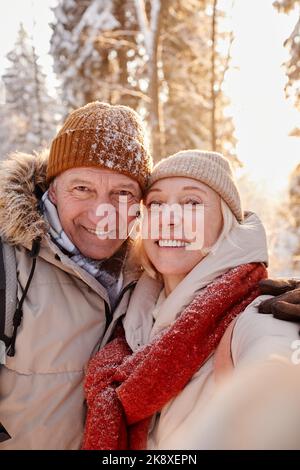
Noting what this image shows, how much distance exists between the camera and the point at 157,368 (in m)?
2.43

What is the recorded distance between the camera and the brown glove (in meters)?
2.11

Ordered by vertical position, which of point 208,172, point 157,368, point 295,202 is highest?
point 208,172

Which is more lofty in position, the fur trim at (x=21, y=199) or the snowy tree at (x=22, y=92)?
the snowy tree at (x=22, y=92)

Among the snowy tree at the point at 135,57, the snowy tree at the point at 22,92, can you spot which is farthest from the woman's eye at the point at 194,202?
the snowy tree at the point at 22,92

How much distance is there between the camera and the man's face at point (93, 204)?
323 cm

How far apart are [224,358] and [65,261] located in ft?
3.80

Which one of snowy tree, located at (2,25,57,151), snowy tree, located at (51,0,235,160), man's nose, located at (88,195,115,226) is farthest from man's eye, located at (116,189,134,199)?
snowy tree, located at (2,25,57,151)

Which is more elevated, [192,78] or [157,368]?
[192,78]

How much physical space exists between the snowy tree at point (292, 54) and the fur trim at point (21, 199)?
8601 mm

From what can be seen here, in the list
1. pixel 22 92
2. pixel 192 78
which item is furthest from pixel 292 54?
pixel 22 92

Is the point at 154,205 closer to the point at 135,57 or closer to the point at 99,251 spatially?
the point at 99,251

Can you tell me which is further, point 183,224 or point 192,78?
point 192,78

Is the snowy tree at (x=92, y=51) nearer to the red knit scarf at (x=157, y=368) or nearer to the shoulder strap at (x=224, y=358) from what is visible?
the red knit scarf at (x=157, y=368)
